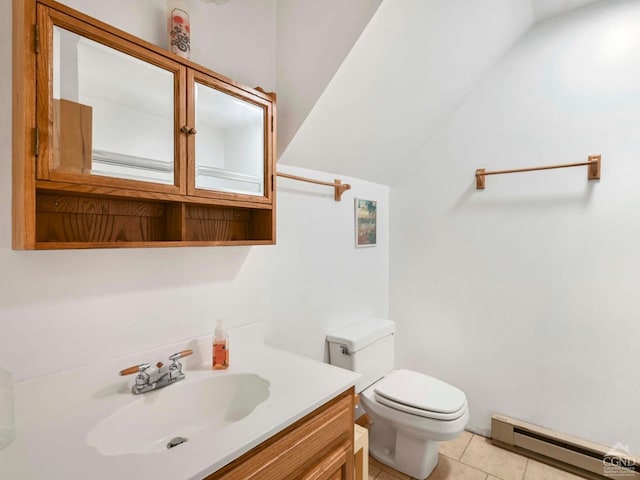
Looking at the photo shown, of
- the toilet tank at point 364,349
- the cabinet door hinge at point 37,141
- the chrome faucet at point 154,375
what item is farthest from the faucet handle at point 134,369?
the toilet tank at point 364,349

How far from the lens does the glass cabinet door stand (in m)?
1.14

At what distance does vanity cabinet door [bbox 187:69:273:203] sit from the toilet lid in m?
1.21

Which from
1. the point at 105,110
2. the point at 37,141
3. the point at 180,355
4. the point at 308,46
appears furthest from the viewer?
the point at 308,46

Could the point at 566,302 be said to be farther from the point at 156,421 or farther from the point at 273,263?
the point at 156,421

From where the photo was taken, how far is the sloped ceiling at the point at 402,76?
4.73 feet

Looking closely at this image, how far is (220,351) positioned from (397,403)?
38.8 inches

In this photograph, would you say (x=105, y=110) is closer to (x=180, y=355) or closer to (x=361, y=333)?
(x=180, y=355)

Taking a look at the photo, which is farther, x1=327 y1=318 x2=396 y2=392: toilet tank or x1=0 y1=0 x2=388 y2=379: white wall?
x1=327 y1=318 x2=396 y2=392: toilet tank

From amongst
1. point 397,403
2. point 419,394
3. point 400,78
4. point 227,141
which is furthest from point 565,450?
point 227,141

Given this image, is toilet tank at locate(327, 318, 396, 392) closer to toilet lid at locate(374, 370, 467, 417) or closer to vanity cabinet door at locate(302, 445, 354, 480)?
toilet lid at locate(374, 370, 467, 417)

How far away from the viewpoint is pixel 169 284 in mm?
1215

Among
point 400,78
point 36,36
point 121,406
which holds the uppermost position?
point 400,78

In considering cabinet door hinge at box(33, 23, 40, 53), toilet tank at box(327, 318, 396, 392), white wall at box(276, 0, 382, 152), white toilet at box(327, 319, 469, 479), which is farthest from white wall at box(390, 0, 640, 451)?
cabinet door hinge at box(33, 23, 40, 53)

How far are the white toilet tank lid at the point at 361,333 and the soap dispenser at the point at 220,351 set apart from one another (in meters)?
0.77
